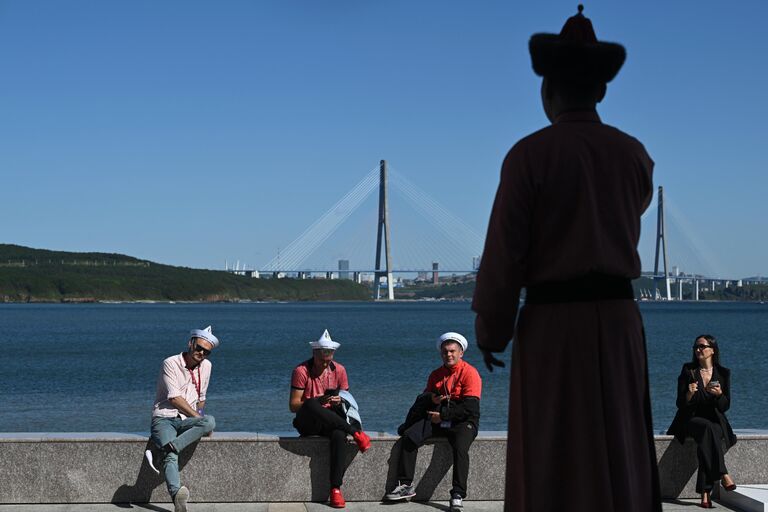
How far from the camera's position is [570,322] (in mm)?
3289

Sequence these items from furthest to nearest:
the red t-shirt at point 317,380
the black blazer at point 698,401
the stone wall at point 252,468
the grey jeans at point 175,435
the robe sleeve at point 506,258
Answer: the red t-shirt at point 317,380 < the black blazer at point 698,401 < the stone wall at point 252,468 < the grey jeans at point 175,435 < the robe sleeve at point 506,258

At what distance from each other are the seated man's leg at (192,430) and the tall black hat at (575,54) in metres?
4.14

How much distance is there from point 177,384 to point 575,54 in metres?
4.56

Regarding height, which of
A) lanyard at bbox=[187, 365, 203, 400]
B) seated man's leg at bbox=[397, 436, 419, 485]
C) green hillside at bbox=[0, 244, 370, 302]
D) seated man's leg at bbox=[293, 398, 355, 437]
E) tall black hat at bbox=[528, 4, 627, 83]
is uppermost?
green hillside at bbox=[0, 244, 370, 302]

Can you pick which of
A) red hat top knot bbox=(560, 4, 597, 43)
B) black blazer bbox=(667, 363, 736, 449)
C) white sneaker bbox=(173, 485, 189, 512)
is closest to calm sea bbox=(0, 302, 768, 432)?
black blazer bbox=(667, 363, 736, 449)

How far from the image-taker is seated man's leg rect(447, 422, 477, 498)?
6887 millimetres

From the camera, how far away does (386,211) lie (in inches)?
3499

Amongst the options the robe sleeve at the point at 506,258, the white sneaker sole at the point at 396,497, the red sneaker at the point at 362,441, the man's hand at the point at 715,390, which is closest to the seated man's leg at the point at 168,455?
the red sneaker at the point at 362,441

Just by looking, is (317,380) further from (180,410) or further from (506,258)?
(506,258)

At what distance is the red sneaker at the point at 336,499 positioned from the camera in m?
6.88

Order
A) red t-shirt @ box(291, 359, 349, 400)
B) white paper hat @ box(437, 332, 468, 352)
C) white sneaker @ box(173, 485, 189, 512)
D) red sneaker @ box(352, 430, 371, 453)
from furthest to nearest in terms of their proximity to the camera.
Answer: red t-shirt @ box(291, 359, 349, 400)
white paper hat @ box(437, 332, 468, 352)
red sneaker @ box(352, 430, 371, 453)
white sneaker @ box(173, 485, 189, 512)

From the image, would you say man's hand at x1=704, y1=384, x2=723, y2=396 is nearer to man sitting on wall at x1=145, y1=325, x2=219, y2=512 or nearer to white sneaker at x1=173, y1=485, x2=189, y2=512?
man sitting on wall at x1=145, y1=325, x2=219, y2=512

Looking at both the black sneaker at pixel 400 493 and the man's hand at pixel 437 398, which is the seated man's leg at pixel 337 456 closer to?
the black sneaker at pixel 400 493

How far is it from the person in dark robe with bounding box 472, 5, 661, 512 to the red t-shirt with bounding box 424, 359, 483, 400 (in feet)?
13.2
